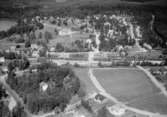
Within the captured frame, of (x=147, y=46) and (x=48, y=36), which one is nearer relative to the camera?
(x=147, y=46)

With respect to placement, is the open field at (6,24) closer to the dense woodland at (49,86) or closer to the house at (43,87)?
the dense woodland at (49,86)

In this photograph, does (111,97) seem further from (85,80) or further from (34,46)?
(34,46)

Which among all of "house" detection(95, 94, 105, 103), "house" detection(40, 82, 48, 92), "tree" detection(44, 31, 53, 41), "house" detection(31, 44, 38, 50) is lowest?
"house" detection(95, 94, 105, 103)

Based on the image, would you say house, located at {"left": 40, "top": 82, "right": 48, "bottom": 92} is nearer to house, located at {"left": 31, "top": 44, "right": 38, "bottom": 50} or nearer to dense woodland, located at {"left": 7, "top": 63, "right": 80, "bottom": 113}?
dense woodland, located at {"left": 7, "top": 63, "right": 80, "bottom": 113}

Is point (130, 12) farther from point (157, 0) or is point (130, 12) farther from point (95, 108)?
point (95, 108)

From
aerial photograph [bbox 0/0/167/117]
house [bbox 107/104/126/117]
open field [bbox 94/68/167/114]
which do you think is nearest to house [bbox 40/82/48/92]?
aerial photograph [bbox 0/0/167/117]

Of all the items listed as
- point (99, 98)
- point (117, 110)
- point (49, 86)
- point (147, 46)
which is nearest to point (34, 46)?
point (49, 86)

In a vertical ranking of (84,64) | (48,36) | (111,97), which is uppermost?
(48,36)
